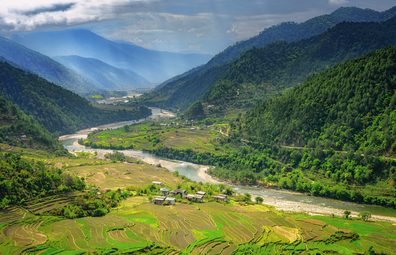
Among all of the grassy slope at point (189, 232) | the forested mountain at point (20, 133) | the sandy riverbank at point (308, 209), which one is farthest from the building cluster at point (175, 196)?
the forested mountain at point (20, 133)

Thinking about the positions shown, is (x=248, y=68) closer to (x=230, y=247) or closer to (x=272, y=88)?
(x=272, y=88)

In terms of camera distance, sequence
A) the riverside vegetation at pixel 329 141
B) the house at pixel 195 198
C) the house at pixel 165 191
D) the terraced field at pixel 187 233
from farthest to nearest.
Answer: the riverside vegetation at pixel 329 141, the house at pixel 165 191, the house at pixel 195 198, the terraced field at pixel 187 233

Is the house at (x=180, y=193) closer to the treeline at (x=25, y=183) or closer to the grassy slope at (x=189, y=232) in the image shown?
the grassy slope at (x=189, y=232)

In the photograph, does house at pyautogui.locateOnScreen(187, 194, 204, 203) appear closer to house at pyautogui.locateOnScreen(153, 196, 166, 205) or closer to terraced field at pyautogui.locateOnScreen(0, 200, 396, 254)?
house at pyautogui.locateOnScreen(153, 196, 166, 205)

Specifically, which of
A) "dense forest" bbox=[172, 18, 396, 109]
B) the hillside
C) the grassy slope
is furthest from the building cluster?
"dense forest" bbox=[172, 18, 396, 109]

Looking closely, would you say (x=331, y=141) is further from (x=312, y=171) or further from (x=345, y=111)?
(x=312, y=171)

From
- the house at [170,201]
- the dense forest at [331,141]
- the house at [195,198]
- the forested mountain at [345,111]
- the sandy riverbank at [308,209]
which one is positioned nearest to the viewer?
the sandy riverbank at [308,209]

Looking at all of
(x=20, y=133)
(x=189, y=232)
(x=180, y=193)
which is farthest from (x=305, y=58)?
(x=189, y=232)
